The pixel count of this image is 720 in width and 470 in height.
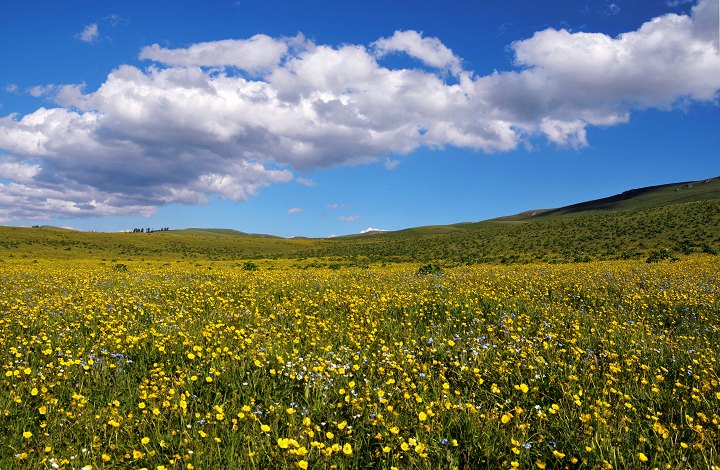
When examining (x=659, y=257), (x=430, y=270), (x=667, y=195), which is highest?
(x=667, y=195)

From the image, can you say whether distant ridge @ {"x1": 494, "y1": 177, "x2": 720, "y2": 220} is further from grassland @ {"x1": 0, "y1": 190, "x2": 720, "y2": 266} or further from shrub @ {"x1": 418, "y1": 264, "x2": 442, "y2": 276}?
shrub @ {"x1": 418, "y1": 264, "x2": 442, "y2": 276}

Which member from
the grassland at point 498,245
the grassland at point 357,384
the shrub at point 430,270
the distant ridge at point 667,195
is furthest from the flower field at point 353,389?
the distant ridge at point 667,195

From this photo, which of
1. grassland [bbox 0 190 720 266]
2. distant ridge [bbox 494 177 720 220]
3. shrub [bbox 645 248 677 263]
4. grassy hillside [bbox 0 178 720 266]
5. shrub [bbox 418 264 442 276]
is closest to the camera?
shrub [bbox 418 264 442 276]

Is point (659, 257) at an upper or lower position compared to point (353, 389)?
lower

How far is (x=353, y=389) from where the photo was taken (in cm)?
496

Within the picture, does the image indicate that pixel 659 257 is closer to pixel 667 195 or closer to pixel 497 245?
pixel 497 245

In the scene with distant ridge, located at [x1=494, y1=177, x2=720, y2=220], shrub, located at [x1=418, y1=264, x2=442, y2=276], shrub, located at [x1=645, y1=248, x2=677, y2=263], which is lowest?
shrub, located at [x1=645, y1=248, x2=677, y2=263]

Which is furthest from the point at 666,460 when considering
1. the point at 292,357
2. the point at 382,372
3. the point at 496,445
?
the point at 292,357

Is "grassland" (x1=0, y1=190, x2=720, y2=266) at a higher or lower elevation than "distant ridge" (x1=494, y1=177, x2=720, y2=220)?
lower

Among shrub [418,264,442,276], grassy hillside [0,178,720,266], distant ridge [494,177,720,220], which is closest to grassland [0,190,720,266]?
grassy hillside [0,178,720,266]

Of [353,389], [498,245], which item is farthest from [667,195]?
[353,389]

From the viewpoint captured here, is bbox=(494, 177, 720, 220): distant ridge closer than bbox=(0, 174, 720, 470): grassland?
Result: No

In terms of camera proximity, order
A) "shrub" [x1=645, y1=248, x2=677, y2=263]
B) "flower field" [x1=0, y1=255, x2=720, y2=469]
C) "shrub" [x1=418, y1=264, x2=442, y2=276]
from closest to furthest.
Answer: "flower field" [x1=0, y1=255, x2=720, y2=469] → "shrub" [x1=418, y1=264, x2=442, y2=276] → "shrub" [x1=645, y1=248, x2=677, y2=263]

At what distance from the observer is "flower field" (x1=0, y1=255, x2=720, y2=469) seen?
3613 millimetres
